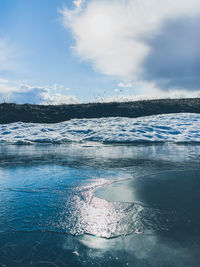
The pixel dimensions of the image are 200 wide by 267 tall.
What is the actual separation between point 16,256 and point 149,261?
1153 millimetres

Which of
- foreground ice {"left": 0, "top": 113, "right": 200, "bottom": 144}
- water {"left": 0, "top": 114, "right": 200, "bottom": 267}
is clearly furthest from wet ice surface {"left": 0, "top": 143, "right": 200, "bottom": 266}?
foreground ice {"left": 0, "top": 113, "right": 200, "bottom": 144}

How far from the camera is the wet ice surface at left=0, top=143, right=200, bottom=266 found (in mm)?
1877

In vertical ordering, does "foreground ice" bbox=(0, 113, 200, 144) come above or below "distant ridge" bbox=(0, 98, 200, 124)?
below

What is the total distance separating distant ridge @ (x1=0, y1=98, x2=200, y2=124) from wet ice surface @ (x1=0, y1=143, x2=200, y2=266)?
50.6 feet

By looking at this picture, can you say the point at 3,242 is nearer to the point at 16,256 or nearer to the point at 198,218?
the point at 16,256

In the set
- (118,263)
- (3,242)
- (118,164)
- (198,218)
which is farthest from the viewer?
(118,164)

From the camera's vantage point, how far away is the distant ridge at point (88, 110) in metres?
19.2

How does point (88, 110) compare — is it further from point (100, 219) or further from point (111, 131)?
point (100, 219)

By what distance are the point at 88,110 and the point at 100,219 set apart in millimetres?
18858

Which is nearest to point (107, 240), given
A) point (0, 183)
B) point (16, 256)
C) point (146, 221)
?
point (146, 221)

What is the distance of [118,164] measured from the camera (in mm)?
5773

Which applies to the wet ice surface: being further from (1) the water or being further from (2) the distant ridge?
(2) the distant ridge

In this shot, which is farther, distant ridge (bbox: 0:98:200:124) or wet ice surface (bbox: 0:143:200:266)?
distant ridge (bbox: 0:98:200:124)

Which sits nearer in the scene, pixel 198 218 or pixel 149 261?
pixel 149 261
